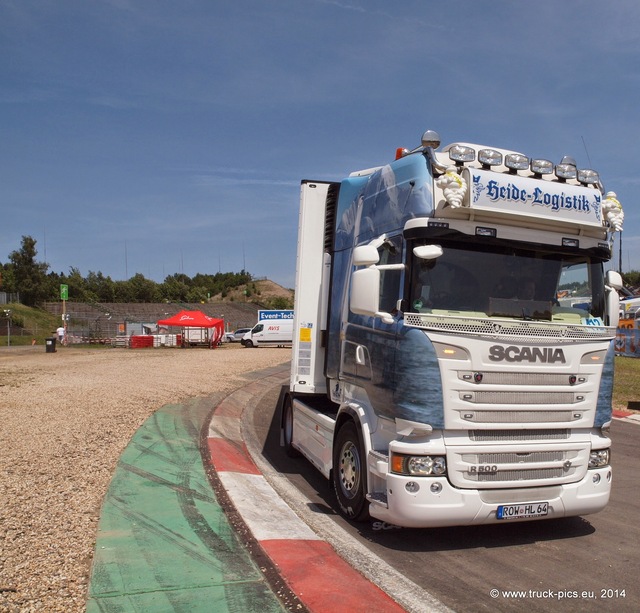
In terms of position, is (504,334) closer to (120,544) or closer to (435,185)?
(435,185)

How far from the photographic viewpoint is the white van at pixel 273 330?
45812mm

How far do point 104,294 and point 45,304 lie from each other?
2157cm

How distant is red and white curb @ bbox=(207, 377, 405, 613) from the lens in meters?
4.28

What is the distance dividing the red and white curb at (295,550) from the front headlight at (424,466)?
90cm

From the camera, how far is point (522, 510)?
17.4 feet

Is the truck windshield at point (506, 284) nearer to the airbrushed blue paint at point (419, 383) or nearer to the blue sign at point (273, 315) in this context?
the airbrushed blue paint at point (419, 383)

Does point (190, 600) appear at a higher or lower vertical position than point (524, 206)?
lower

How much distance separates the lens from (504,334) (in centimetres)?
530

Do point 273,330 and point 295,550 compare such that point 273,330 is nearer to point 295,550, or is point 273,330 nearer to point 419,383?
point 295,550

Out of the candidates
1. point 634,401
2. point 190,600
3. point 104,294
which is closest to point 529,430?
point 190,600

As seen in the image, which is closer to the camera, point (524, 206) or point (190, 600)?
point (190, 600)

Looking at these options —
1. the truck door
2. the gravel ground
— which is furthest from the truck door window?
the gravel ground

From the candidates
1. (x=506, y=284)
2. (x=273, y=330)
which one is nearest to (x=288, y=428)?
(x=506, y=284)

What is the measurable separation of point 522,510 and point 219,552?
257cm
